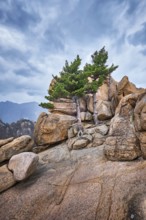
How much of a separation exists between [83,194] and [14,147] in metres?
10.5

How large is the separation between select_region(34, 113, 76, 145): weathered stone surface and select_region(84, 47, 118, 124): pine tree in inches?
222

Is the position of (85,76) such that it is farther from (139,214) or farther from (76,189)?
(139,214)

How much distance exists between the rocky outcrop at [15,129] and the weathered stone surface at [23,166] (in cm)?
5416

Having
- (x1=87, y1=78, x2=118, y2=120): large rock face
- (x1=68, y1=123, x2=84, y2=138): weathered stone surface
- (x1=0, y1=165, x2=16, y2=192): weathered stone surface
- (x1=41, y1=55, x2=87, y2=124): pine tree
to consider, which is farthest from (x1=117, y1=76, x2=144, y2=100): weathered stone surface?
(x1=0, y1=165, x2=16, y2=192): weathered stone surface

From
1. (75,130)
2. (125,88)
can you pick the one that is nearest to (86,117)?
(75,130)

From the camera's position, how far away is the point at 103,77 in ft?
87.4

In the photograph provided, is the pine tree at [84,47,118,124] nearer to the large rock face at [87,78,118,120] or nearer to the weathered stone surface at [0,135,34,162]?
the large rock face at [87,78,118,120]

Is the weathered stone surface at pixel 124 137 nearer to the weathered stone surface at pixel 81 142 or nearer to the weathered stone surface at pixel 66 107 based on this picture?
the weathered stone surface at pixel 81 142

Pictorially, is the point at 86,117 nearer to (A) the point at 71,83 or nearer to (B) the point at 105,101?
(B) the point at 105,101

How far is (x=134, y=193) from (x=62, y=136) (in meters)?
15.4

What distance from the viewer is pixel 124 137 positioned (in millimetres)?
13273

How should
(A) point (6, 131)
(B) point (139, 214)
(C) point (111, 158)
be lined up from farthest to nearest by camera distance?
(A) point (6, 131), (C) point (111, 158), (B) point (139, 214)

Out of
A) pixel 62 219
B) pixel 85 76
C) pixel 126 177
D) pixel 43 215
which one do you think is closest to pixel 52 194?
pixel 43 215

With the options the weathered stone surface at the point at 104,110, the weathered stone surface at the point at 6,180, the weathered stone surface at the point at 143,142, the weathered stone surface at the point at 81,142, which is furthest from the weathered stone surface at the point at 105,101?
the weathered stone surface at the point at 6,180
